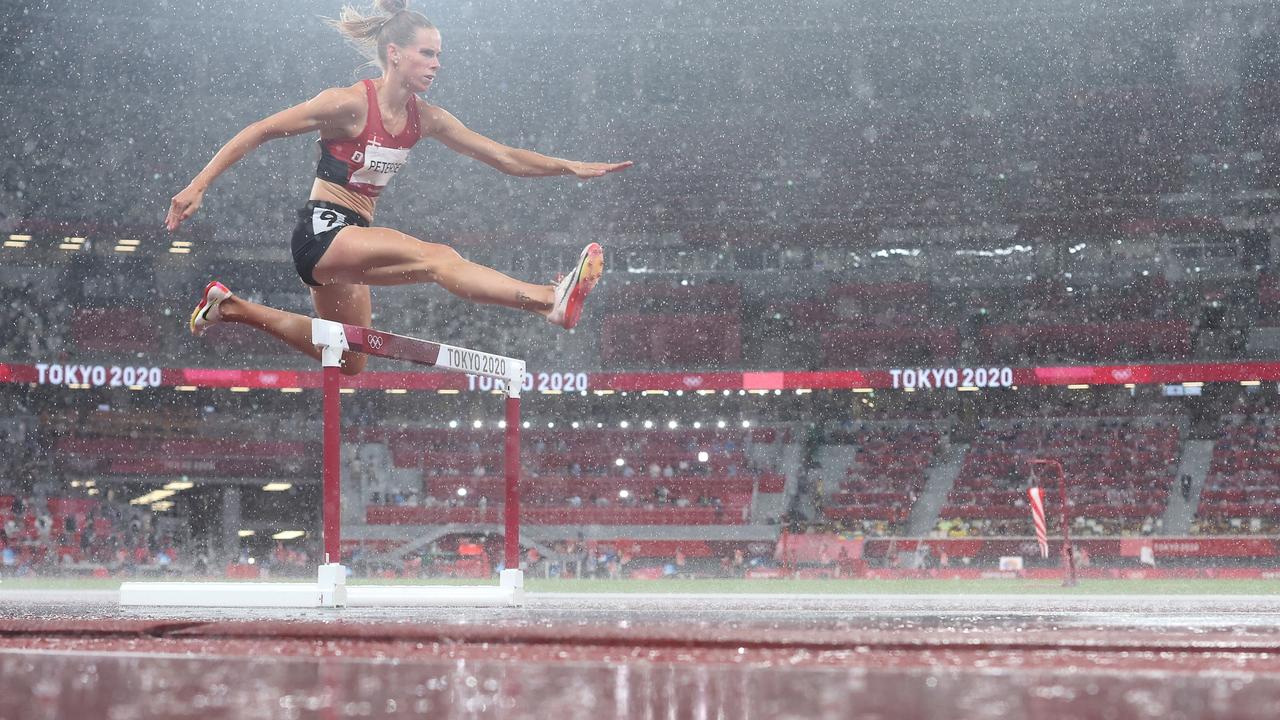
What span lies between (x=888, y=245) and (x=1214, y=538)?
11984mm

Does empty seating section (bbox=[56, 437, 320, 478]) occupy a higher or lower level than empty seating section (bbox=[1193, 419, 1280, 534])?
higher

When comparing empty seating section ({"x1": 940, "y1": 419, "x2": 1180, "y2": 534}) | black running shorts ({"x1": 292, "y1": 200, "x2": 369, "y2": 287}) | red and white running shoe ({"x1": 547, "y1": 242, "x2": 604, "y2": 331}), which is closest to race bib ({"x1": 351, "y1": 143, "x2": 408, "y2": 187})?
black running shorts ({"x1": 292, "y1": 200, "x2": 369, "y2": 287})

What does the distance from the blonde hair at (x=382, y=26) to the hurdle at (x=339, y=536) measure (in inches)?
57.8

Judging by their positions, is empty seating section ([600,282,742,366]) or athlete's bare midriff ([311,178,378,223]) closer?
athlete's bare midriff ([311,178,378,223])

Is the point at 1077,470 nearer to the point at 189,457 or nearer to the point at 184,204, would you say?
the point at 189,457

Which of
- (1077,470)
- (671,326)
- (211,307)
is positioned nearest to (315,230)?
(211,307)

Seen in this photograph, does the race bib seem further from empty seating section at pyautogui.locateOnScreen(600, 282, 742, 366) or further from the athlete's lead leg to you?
empty seating section at pyautogui.locateOnScreen(600, 282, 742, 366)

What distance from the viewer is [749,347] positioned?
26.3 metres

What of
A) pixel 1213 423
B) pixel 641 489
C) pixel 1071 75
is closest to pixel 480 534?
pixel 641 489

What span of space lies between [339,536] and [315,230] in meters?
2.24

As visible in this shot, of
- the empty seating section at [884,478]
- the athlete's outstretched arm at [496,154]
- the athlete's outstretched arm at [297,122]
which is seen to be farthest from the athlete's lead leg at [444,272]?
the empty seating section at [884,478]

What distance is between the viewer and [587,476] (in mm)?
23469

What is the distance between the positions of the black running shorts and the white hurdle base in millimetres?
1830

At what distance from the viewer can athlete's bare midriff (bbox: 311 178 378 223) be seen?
19.0 ft
